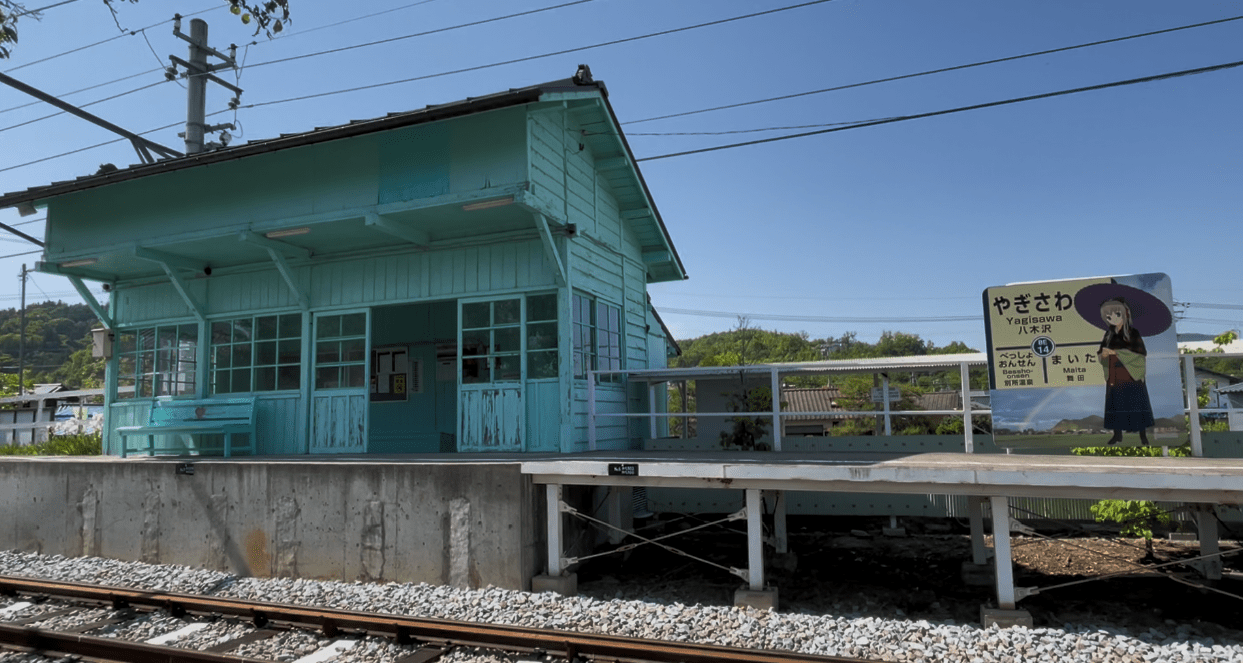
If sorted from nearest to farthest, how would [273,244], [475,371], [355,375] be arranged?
1. [475,371]
2. [273,244]
3. [355,375]

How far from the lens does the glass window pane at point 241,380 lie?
12.4 metres

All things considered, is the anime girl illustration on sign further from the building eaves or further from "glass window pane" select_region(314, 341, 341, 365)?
"glass window pane" select_region(314, 341, 341, 365)

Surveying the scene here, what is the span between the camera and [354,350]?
11.6 meters

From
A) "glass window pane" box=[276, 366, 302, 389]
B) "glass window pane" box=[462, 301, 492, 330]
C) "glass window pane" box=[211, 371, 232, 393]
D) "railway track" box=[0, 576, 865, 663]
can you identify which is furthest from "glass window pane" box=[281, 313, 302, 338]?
"railway track" box=[0, 576, 865, 663]

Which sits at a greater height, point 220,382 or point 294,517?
point 220,382

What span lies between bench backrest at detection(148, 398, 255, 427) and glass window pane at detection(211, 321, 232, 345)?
1.12 meters

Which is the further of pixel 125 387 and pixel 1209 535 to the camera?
pixel 125 387

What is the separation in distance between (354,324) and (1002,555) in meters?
9.34

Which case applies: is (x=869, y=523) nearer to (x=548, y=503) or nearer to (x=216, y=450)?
(x=548, y=503)

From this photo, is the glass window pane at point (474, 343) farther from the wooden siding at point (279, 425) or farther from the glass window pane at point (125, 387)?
the glass window pane at point (125, 387)

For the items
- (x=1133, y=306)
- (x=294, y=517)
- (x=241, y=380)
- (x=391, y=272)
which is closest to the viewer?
(x=1133, y=306)

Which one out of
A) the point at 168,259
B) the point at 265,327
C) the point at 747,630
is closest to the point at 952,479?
the point at 747,630

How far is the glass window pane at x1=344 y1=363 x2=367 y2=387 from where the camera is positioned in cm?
1152

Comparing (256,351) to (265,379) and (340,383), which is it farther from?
(340,383)
